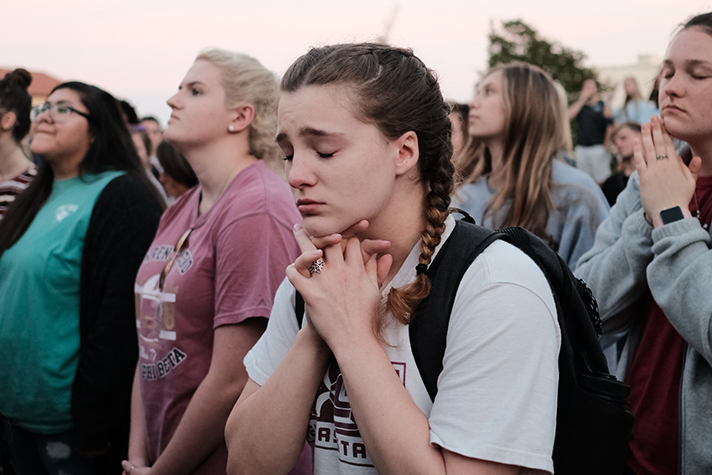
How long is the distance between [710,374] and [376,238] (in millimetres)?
1230

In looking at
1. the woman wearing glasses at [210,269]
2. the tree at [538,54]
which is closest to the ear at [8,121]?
the woman wearing glasses at [210,269]

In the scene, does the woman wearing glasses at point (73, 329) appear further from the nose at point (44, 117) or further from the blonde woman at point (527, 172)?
the blonde woman at point (527, 172)

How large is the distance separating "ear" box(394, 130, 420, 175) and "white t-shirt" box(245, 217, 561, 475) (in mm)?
298

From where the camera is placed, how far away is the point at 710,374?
2020 millimetres

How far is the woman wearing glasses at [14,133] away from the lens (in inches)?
152

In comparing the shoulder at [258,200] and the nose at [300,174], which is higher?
the nose at [300,174]

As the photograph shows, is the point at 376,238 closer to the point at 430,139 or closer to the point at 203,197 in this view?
the point at 430,139

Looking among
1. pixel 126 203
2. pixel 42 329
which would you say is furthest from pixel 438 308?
pixel 42 329

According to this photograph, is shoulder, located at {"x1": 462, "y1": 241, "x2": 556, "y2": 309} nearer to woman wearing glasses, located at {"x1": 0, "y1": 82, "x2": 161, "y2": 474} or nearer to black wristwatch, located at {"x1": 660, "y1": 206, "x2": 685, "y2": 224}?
black wristwatch, located at {"x1": 660, "y1": 206, "x2": 685, "y2": 224}

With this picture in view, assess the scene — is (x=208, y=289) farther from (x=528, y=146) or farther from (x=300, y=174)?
(x=528, y=146)

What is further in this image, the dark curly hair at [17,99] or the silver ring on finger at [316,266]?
the dark curly hair at [17,99]

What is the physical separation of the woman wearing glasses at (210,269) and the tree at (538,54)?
87.7ft

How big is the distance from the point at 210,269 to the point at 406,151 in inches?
43.7

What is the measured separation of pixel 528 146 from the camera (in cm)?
359
